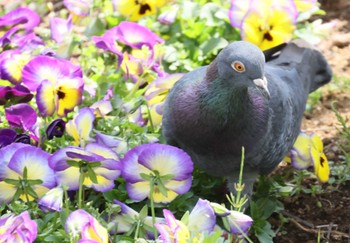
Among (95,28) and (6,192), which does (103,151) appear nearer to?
(6,192)

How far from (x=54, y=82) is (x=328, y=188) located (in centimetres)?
121

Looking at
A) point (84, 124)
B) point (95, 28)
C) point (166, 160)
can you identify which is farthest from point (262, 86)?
point (95, 28)

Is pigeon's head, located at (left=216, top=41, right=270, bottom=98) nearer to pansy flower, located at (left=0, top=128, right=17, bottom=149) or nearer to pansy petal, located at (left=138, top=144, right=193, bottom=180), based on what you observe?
pansy petal, located at (left=138, top=144, right=193, bottom=180)

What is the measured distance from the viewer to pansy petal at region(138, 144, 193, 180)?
2.65m

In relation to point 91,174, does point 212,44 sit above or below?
below

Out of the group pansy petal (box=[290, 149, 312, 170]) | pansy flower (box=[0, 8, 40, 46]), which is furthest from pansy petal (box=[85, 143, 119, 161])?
pansy flower (box=[0, 8, 40, 46])

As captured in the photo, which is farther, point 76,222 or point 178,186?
point 178,186

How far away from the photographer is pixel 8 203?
2715 mm

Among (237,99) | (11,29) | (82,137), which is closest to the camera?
(237,99)

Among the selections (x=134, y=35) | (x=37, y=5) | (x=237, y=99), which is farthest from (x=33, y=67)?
Answer: (x=37, y=5)

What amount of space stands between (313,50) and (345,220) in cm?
76

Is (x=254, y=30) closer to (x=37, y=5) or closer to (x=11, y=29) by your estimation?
(x=11, y=29)

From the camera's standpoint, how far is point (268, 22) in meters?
3.68

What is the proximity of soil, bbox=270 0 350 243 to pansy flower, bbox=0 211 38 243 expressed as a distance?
119 centimetres
